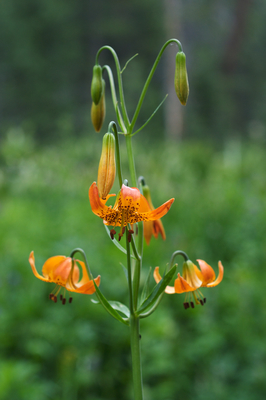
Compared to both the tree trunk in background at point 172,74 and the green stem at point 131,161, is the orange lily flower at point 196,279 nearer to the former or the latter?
the green stem at point 131,161

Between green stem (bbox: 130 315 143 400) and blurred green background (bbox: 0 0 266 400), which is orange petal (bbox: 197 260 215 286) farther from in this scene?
blurred green background (bbox: 0 0 266 400)

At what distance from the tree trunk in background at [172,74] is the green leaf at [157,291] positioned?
36.5ft

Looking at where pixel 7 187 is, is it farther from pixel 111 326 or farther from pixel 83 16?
pixel 83 16

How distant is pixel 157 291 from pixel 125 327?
3.91 feet

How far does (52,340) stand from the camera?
1.73 metres

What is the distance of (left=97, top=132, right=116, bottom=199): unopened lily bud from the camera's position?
649mm

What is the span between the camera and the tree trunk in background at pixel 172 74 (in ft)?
37.3

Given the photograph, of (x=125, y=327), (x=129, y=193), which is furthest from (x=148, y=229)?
(x=125, y=327)

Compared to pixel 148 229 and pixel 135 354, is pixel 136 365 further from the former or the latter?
pixel 148 229

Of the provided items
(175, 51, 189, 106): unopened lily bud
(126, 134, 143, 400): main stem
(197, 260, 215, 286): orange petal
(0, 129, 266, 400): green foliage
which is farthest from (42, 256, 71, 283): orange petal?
(0, 129, 266, 400): green foliage

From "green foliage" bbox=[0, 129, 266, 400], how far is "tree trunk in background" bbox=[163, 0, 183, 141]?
8.51 m

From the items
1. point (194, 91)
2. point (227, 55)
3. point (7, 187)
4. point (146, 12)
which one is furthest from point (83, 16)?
point (7, 187)

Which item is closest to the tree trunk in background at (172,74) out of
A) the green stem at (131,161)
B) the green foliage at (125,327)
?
the green foliage at (125,327)

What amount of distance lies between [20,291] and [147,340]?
0.71 m
